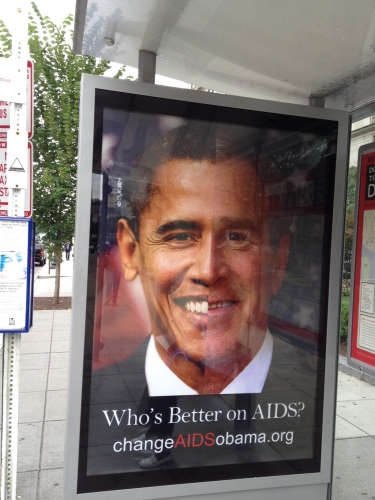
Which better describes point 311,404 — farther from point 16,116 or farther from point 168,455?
point 16,116

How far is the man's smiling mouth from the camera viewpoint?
3.08m

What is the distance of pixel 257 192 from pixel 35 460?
3.09 m

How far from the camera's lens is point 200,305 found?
3.11 metres

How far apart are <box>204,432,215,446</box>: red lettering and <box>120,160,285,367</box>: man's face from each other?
0.46 metres

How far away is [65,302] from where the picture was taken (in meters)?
13.8

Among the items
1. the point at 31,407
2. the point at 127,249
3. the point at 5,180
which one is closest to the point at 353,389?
the point at 31,407

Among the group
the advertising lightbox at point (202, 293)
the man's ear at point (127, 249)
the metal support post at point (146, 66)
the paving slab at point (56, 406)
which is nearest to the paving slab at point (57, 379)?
the paving slab at point (56, 406)

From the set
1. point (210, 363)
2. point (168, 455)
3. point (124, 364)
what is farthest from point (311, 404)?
point (124, 364)

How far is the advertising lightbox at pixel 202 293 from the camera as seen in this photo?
2906mm

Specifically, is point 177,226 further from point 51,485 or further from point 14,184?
point 51,485

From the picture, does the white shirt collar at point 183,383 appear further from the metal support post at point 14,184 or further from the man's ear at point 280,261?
the metal support post at point 14,184

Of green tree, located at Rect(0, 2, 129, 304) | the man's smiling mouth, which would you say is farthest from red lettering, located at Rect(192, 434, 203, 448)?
green tree, located at Rect(0, 2, 129, 304)

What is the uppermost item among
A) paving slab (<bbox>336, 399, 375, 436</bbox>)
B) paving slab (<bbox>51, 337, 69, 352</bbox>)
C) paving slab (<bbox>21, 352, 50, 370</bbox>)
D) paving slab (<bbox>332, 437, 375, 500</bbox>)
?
paving slab (<bbox>332, 437, 375, 500</bbox>)

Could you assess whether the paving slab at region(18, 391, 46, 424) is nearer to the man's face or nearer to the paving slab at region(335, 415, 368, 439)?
the man's face
